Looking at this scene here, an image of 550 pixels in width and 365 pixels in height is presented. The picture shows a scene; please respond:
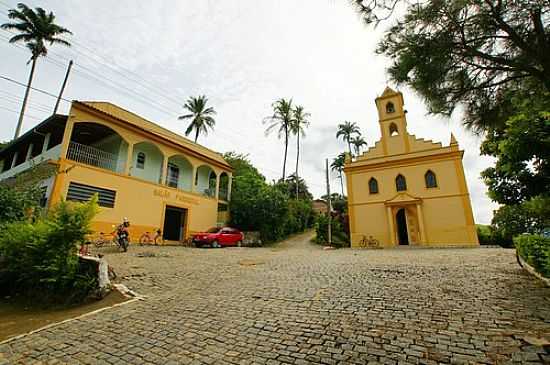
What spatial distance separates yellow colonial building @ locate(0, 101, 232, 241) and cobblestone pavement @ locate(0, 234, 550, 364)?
409 inches

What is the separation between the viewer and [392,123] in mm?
21750

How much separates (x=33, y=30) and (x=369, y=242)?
1384 inches

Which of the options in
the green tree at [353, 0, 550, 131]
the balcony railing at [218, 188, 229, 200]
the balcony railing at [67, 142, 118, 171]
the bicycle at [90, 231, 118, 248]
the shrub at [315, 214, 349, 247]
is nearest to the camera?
the green tree at [353, 0, 550, 131]

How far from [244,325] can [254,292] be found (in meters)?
1.66

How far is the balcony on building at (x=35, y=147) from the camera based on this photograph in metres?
13.6

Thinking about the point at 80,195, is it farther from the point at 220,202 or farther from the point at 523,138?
the point at 523,138

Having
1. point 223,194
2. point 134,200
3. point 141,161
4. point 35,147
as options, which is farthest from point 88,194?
point 223,194

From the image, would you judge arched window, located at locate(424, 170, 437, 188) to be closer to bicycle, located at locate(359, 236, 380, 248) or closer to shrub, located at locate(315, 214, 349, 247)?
bicycle, located at locate(359, 236, 380, 248)

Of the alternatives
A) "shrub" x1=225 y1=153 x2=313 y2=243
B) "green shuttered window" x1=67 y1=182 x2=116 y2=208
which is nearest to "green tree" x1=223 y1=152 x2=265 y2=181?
"shrub" x1=225 y1=153 x2=313 y2=243

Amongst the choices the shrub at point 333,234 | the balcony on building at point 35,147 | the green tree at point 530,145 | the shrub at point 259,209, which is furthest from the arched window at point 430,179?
the balcony on building at point 35,147

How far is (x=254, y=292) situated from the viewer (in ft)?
17.1

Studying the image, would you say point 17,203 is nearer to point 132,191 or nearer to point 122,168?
point 132,191

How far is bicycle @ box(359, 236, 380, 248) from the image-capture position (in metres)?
19.1

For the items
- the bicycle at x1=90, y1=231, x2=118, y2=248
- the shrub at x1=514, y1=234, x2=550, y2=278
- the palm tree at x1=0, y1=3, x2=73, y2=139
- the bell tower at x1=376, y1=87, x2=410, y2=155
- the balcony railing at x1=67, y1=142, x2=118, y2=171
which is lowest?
the shrub at x1=514, y1=234, x2=550, y2=278
